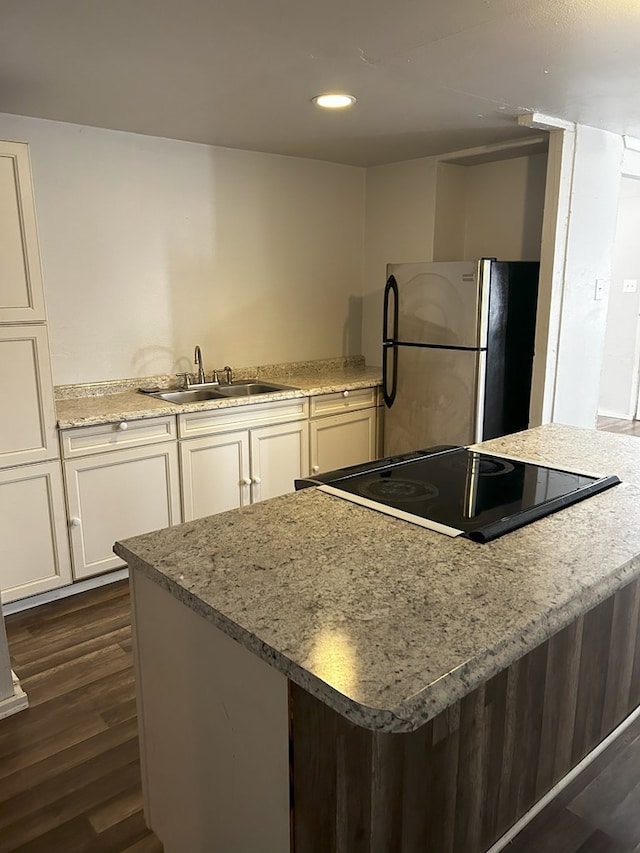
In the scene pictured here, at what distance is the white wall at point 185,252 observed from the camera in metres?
3.17

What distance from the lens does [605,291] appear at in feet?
11.8

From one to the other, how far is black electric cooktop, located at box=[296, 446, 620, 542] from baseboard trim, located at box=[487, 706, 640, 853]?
2.73 ft

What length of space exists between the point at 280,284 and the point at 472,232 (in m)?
1.31

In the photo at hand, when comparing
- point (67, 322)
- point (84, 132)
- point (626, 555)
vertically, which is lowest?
point (626, 555)

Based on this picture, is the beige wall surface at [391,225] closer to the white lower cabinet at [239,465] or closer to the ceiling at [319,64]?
the ceiling at [319,64]

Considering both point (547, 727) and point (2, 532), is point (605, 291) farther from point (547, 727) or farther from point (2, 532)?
point (2, 532)

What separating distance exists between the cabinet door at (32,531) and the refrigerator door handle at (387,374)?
1972mm

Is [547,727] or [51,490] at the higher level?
[51,490]

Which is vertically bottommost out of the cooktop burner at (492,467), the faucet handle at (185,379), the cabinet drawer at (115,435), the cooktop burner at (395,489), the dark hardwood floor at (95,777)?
the dark hardwood floor at (95,777)

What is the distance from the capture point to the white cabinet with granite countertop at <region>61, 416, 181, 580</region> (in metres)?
2.82

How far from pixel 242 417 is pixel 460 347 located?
1.23 metres

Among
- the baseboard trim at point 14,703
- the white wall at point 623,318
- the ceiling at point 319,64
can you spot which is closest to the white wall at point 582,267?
the ceiling at point 319,64

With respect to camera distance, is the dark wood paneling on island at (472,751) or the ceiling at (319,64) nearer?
the dark wood paneling on island at (472,751)

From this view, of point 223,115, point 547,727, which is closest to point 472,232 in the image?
point 223,115
